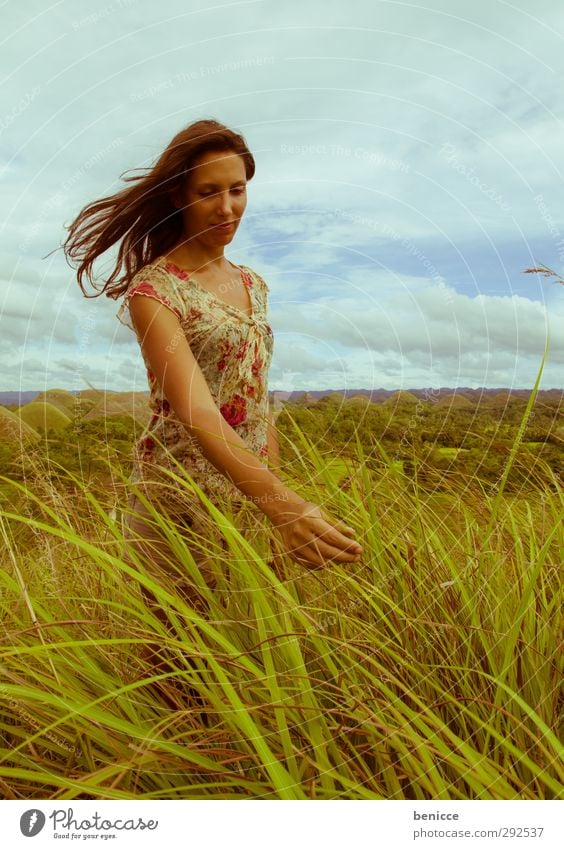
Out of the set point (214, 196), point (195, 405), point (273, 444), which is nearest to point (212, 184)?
point (214, 196)

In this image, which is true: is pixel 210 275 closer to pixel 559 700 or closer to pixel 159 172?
pixel 159 172

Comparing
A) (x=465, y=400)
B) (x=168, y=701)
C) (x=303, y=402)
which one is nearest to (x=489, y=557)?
(x=465, y=400)

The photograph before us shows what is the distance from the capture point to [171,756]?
1.33 meters

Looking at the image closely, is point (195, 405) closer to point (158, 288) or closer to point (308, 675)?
point (158, 288)

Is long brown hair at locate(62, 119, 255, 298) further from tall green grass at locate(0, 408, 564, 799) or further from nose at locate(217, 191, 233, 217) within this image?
tall green grass at locate(0, 408, 564, 799)

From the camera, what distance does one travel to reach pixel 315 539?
1.31m

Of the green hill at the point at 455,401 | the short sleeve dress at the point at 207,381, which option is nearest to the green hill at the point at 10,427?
the short sleeve dress at the point at 207,381

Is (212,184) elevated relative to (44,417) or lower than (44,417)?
elevated
